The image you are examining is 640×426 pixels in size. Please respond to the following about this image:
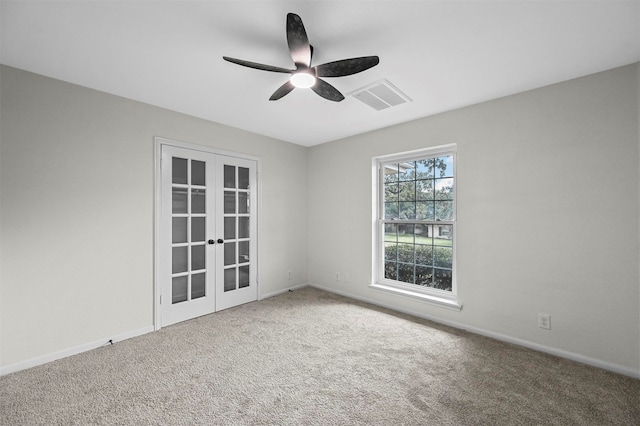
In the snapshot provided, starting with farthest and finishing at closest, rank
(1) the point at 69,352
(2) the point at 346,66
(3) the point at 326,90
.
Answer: (1) the point at 69,352
(3) the point at 326,90
(2) the point at 346,66

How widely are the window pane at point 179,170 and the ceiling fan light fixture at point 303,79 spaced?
1.96m

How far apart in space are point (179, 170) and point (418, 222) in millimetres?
3053

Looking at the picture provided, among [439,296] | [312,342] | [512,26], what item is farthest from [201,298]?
[512,26]

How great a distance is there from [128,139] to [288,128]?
1.87 meters

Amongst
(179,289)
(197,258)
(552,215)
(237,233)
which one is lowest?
(179,289)

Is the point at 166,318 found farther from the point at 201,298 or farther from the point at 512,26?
the point at 512,26

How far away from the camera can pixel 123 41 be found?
190cm

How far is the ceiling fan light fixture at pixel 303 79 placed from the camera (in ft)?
6.24

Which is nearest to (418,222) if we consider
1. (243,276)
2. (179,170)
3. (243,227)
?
(243,227)

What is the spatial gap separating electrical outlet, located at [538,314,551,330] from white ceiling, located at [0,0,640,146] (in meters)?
2.16

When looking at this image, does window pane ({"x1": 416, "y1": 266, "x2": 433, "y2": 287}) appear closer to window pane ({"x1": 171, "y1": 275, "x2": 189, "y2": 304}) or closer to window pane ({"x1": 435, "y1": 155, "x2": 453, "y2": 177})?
window pane ({"x1": 435, "y1": 155, "x2": 453, "y2": 177})

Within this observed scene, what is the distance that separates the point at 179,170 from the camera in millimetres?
3266

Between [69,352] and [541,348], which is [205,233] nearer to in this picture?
[69,352]

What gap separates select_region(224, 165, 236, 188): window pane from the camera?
3.70 metres
